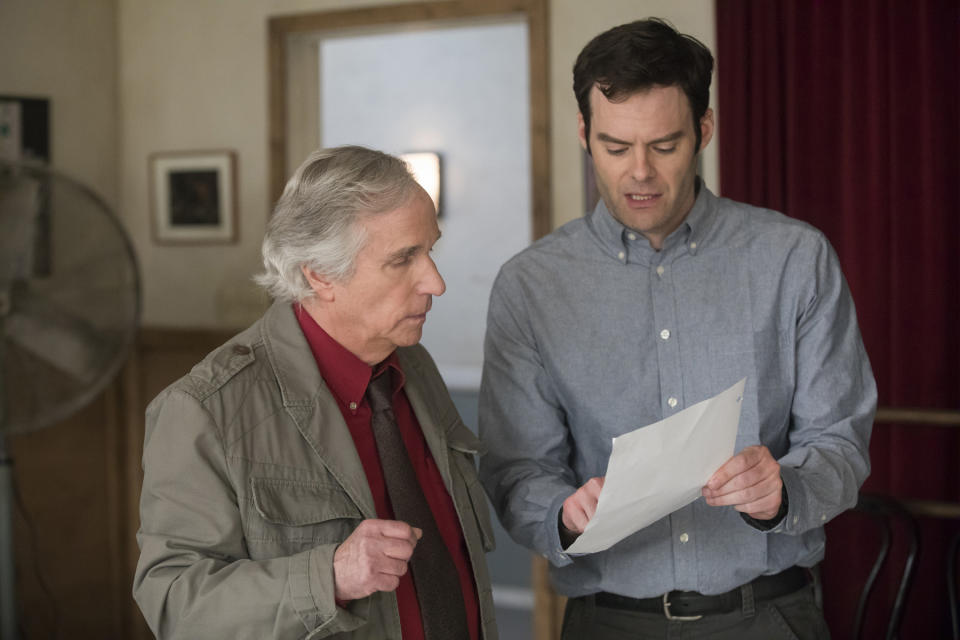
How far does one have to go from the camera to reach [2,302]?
3.25m

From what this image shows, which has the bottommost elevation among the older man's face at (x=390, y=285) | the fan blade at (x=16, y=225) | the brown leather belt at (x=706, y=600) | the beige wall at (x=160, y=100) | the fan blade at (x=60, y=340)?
the brown leather belt at (x=706, y=600)

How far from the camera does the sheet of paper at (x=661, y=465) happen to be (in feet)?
4.41

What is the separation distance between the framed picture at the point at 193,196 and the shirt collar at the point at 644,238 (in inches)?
115

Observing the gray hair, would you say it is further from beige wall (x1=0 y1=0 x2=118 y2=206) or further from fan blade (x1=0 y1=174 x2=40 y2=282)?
beige wall (x1=0 y1=0 x2=118 y2=206)

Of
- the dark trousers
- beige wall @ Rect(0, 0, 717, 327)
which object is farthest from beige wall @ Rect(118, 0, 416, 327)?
the dark trousers

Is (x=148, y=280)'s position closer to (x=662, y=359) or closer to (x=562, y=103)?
(x=562, y=103)

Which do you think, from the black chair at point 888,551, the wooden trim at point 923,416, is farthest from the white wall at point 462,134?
the black chair at point 888,551

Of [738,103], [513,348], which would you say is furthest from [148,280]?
[513,348]

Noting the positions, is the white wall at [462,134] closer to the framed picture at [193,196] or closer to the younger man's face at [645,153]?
the framed picture at [193,196]

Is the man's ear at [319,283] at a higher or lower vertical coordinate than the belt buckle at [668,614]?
higher

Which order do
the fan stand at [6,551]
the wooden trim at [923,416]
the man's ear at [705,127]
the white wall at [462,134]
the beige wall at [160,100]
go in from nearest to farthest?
the man's ear at [705,127], the wooden trim at [923,416], the fan stand at [6,551], the beige wall at [160,100], the white wall at [462,134]

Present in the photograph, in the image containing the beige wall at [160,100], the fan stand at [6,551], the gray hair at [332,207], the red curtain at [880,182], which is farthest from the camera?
the beige wall at [160,100]

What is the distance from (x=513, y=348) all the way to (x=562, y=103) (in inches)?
84.8

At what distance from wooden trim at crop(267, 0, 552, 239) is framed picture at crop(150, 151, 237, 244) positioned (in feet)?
0.83
